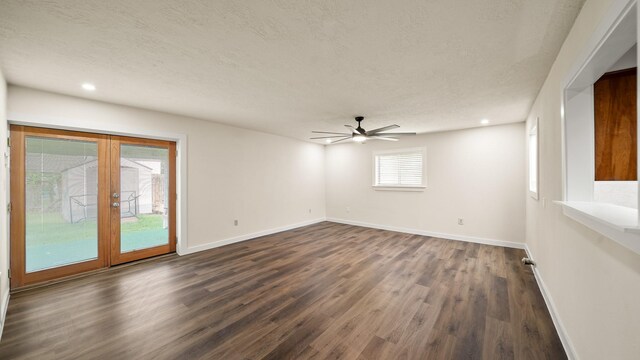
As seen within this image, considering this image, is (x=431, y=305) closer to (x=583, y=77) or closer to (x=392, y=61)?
(x=583, y=77)

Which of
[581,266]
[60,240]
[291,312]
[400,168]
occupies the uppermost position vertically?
[400,168]

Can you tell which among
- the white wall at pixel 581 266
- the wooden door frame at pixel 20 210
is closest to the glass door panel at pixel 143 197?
the wooden door frame at pixel 20 210

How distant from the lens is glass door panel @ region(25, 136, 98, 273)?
119 inches

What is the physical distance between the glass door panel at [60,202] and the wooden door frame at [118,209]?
20 centimetres

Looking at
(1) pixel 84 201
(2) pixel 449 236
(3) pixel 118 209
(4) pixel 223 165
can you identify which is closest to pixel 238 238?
(4) pixel 223 165

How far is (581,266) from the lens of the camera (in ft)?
5.21

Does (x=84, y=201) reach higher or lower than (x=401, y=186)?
lower

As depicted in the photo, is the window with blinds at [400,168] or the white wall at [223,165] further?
the window with blinds at [400,168]

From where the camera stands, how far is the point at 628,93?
70.9 inches

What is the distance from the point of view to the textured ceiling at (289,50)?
1.57m

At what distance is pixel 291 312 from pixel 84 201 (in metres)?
3.42

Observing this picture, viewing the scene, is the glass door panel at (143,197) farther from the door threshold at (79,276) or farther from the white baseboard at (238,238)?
the white baseboard at (238,238)

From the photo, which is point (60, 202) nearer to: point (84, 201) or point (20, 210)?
point (84, 201)

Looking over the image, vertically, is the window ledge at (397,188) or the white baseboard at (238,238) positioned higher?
the window ledge at (397,188)
